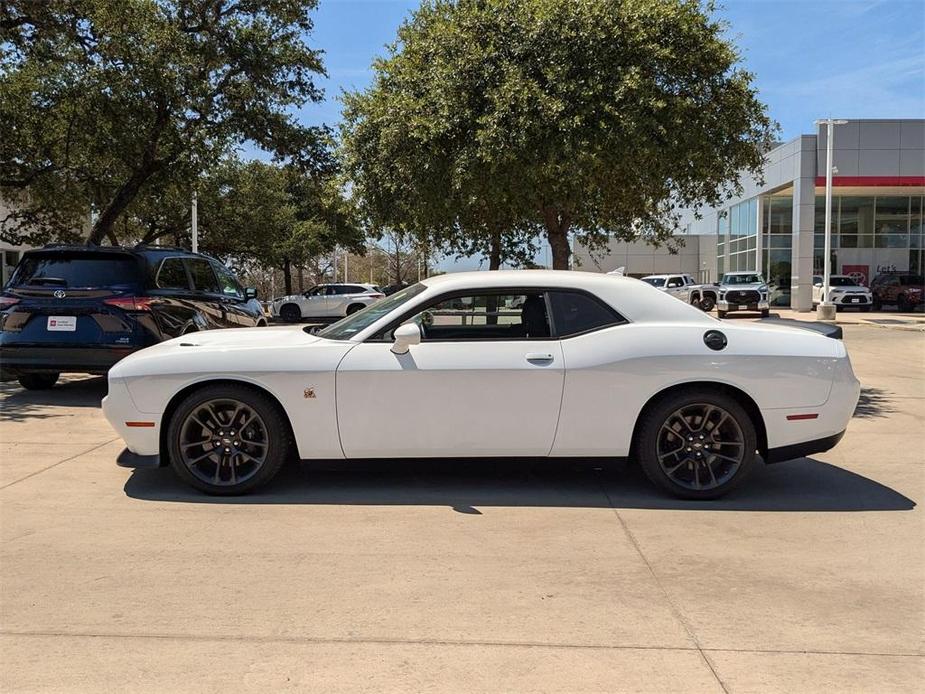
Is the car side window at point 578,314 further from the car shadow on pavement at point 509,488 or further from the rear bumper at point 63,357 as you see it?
the rear bumper at point 63,357

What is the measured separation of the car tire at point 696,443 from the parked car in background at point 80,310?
5.70 meters

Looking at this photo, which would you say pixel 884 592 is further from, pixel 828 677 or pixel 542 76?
pixel 542 76

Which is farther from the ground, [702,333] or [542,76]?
[542,76]

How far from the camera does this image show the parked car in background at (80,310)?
8.27 meters

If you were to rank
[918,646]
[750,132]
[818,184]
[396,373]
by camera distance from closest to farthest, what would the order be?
[918,646] → [396,373] → [750,132] → [818,184]

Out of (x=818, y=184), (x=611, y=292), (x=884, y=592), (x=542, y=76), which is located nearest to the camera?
(x=884, y=592)

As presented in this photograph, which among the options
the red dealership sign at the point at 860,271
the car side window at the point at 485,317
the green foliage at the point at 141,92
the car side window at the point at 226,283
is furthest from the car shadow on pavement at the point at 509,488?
the red dealership sign at the point at 860,271

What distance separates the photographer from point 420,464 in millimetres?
5246

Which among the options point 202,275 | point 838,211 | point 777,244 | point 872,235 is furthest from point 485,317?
point 872,235

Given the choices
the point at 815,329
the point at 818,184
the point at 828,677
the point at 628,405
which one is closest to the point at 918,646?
the point at 828,677

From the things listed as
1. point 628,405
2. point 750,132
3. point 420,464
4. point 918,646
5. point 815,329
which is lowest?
point 918,646

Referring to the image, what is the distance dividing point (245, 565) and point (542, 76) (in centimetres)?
681

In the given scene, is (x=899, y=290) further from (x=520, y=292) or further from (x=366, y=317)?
(x=366, y=317)

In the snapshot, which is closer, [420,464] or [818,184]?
[420,464]
